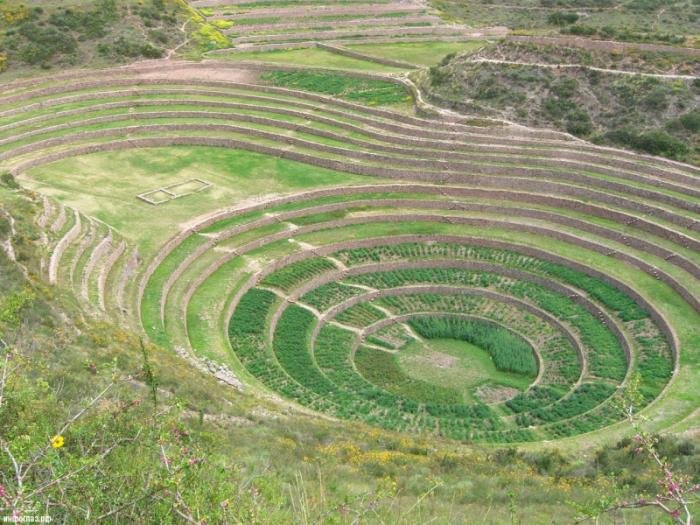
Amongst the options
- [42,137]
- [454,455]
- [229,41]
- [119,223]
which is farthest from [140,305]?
[229,41]

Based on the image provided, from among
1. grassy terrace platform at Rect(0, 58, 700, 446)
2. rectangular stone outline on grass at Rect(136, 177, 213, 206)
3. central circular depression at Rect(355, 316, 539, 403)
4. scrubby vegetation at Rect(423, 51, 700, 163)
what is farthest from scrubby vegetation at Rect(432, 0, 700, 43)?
central circular depression at Rect(355, 316, 539, 403)


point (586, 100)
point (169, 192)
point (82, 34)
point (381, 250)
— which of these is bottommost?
point (381, 250)

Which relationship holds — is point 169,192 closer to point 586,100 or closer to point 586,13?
point 586,100

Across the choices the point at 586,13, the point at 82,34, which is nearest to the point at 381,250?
the point at 82,34

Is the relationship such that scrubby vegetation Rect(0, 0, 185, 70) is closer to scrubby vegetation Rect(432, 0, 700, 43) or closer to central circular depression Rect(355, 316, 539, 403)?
scrubby vegetation Rect(432, 0, 700, 43)

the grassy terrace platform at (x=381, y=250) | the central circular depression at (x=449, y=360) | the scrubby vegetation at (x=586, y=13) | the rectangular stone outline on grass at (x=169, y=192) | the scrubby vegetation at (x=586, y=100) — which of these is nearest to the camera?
the grassy terrace platform at (x=381, y=250)

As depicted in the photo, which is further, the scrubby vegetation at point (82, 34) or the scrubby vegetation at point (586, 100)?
the scrubby vegetation at point (82, 34)

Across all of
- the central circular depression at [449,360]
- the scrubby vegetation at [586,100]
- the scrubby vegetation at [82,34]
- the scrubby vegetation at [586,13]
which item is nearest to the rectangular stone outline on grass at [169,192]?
the central circular depression at [449,360]

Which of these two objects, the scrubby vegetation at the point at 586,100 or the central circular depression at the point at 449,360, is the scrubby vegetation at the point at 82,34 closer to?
the scrubby vegetation at the point at 586,100
